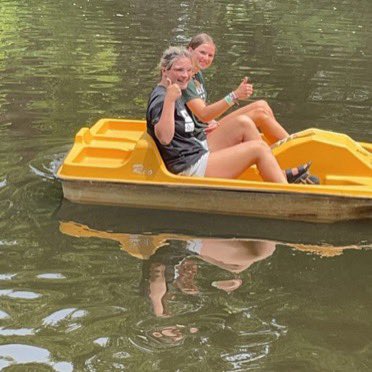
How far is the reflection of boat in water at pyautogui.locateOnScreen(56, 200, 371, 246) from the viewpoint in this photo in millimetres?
5758

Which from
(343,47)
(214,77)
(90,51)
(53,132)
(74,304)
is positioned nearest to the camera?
(74,304)

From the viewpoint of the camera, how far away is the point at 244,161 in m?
5.95

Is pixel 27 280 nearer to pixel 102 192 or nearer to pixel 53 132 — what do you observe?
pixel 102 192

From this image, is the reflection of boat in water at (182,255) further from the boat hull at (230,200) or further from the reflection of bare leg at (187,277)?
the boat hull at (230,200)

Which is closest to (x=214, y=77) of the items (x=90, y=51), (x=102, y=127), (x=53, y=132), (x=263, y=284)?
(x=90, y=51)

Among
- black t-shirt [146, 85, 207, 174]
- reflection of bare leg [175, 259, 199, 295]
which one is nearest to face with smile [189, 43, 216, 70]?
black t-shirt [146, 85, 207, 174]

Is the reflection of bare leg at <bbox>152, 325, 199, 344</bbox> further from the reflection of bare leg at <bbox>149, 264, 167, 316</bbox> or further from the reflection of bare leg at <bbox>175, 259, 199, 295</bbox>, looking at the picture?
the reflection of bare leg at <bbox>175, 259, 199, 295</bbox>

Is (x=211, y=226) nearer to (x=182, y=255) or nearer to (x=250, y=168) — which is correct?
(x=182, y=255)

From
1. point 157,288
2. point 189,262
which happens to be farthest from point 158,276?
point 189,262

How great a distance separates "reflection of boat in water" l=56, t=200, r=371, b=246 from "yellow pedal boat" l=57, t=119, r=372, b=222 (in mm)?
59

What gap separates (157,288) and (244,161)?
4.87ft

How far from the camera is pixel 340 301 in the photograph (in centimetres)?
482

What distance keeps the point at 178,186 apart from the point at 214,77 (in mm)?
5943

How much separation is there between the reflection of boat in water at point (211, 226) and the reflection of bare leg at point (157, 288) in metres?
0.62
